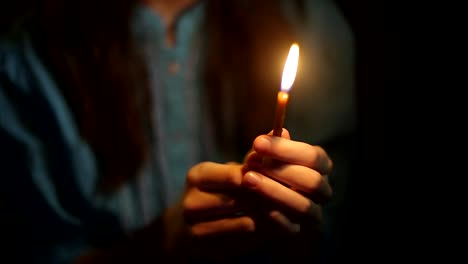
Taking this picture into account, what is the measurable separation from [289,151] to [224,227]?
0.50 ft

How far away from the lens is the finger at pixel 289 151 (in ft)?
0.94

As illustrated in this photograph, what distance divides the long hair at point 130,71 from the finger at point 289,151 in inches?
10.7

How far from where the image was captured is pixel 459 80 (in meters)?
0.65

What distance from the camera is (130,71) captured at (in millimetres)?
577

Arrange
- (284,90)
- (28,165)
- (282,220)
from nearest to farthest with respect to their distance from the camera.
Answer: (284,90), (282,220), (28,165)

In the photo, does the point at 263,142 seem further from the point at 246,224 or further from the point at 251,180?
the point at 246,224

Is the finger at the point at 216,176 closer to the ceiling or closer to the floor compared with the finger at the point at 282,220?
closer to the ceiling

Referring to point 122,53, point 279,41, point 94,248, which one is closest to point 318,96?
point 279,41

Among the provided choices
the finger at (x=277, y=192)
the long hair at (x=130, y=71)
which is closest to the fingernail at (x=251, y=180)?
the finger at (x=277, y=192)

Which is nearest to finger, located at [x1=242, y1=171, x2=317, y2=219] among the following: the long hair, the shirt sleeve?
the long hair

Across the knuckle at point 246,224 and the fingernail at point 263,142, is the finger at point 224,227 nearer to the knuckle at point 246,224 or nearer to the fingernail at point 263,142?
the knuckle at point 246,224

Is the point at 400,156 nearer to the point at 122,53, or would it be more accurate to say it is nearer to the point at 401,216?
the point at 401,216

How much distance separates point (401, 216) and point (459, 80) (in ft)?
0.90

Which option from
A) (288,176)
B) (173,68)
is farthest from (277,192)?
(173,68)
